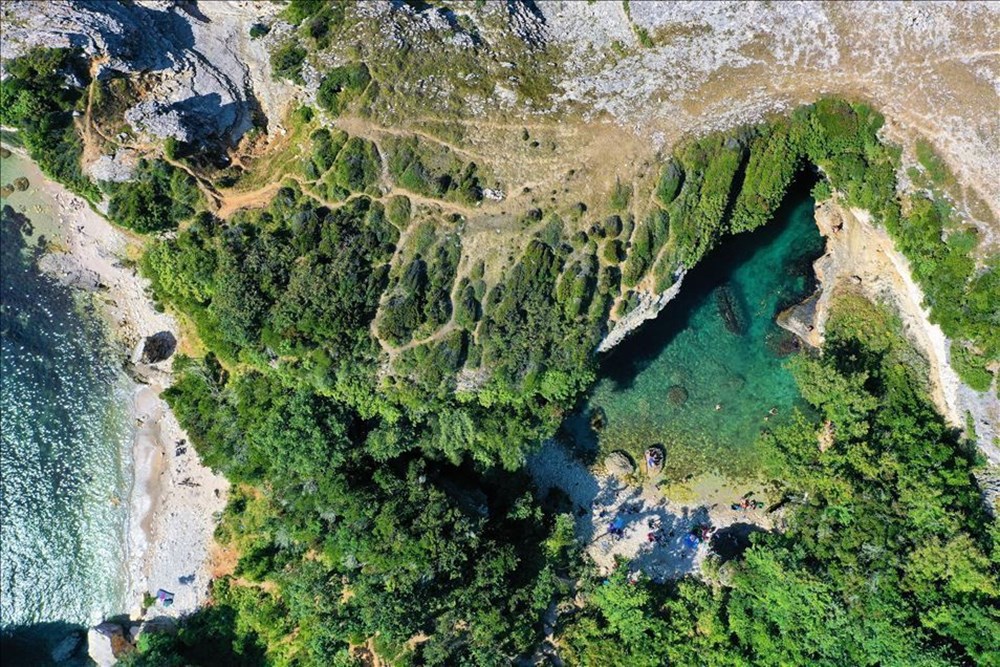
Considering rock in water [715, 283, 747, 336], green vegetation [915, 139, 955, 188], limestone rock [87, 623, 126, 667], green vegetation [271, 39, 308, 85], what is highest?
green vegetation [915, 139, 955, 188]

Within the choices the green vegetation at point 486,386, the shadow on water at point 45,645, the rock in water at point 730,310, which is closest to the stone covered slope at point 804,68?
the green vegetation at point 486,386

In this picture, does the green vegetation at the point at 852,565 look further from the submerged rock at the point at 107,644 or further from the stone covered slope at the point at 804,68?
the submerged rock at the point at 107,644

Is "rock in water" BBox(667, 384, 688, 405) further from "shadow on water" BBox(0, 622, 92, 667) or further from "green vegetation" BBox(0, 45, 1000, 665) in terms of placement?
"shadow on water" BBox(0, 622, 92, 667)

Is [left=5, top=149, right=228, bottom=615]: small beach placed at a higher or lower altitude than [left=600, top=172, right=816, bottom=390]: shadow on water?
lower

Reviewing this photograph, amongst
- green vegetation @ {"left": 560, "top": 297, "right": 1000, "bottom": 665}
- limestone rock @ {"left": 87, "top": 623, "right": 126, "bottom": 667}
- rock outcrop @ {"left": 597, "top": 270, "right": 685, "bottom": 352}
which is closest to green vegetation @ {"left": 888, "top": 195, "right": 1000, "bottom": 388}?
green vegetation @ {"left": 560, "top": 297, "right": 1000, "bottom": 665}

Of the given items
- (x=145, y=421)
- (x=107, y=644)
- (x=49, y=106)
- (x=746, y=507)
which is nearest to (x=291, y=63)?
(x=49, y=106)

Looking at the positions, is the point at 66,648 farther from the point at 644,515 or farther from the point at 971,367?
the point at 971,367
